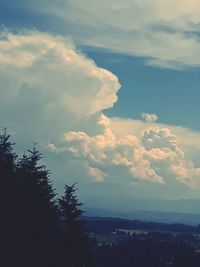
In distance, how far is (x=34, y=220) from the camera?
3666 centimetres

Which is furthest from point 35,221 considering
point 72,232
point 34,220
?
point 72,232

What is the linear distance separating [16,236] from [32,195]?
335 centimetres

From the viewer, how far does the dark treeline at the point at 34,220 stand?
34.5m

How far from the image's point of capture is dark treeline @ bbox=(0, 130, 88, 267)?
34.5 metres

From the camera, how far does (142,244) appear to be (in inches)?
7170

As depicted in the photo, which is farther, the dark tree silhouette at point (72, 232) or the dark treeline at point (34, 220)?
the dark tree silhouette at point (72, 232)

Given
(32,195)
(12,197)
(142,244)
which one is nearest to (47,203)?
(32,195)

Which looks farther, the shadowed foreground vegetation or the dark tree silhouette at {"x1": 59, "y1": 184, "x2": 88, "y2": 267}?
the dark tree silhouette at {"x1": 59, "y1": 184, "x2": 88, "y2": 267}

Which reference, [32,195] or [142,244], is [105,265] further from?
[32,195]

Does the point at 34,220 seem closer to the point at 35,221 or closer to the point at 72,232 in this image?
the point at 35,221

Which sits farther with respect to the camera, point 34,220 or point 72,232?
point 72,232

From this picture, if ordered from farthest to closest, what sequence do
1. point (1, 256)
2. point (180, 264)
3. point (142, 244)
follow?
point (142, 244), point (180, 264), point (1, 256)

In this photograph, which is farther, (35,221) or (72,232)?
(72,232)

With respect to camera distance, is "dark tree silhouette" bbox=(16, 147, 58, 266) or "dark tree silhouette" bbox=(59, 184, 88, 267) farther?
"dark tree silhouette" bbox=(59, 184, 88, 267)
